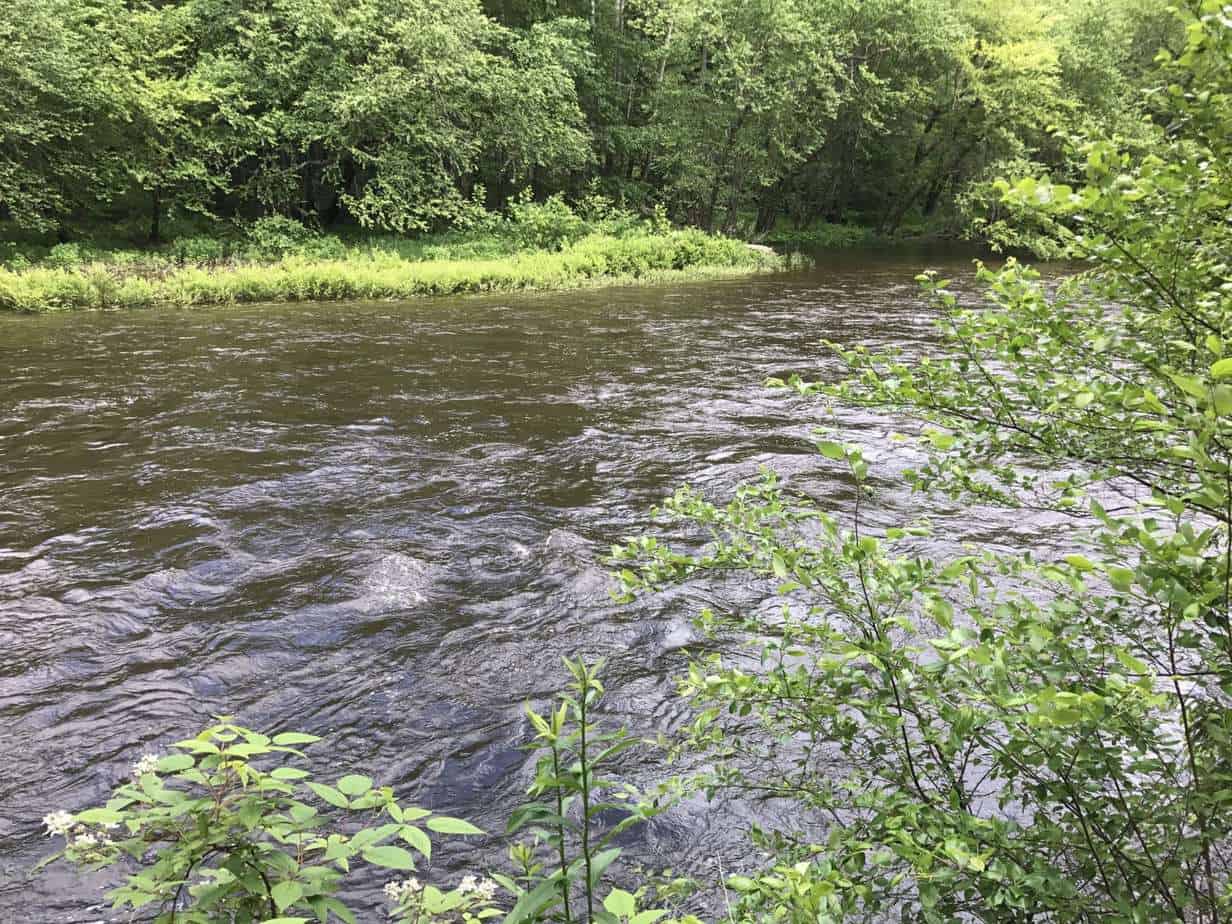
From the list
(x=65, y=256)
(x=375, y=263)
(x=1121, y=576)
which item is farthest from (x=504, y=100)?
(x=1121, y=576)

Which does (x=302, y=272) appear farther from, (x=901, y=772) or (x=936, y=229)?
(x=936, y=229)

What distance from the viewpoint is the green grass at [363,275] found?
15.5 meters

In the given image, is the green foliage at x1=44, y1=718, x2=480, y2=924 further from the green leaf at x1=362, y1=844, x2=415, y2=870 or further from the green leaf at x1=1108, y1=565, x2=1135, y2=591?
the green leaf at x1=1108, y1=565, x2=1135, y2=591

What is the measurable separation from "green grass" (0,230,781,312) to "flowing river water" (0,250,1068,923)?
122 inches

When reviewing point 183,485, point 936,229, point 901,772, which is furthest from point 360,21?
point 936,229

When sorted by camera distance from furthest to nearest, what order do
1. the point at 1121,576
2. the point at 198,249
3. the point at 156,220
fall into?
the point at 156,220
the point at 198,249
the point at 1121,576

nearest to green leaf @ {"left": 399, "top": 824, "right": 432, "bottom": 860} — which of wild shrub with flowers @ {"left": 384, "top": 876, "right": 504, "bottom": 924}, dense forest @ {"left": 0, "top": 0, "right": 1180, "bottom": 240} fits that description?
wild shrub with flowers @ {"left": 384, "top": 876, "right": 504, "bottom": 924}

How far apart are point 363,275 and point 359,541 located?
1320 cm

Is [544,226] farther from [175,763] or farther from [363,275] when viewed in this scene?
[175,763]

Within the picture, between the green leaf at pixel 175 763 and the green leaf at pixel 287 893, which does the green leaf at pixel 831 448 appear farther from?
the green leaf at pixel 175 763

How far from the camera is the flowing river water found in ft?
12.2

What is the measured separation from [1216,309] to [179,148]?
1030 inches

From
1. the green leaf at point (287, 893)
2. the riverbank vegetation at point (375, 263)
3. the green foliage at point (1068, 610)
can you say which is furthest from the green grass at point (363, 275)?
the green leaf at point (287, 893)

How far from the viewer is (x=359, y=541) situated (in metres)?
5.97
